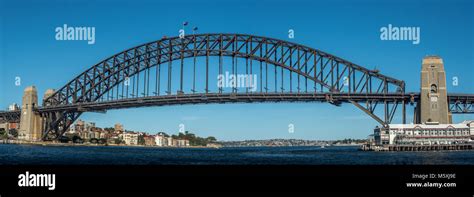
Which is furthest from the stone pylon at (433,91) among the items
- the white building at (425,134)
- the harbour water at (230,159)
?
the harbour water at (230,159)

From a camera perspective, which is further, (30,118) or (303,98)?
(30,118)

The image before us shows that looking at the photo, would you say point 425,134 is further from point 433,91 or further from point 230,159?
point 230,159

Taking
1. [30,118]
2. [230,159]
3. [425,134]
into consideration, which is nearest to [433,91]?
[425,134]

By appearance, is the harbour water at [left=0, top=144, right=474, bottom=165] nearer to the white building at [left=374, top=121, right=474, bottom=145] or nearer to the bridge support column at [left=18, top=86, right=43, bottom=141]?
the white building at [left=374, top=121, right=474, bottom=145]

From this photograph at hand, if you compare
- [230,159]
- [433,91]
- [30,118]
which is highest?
[433,91]

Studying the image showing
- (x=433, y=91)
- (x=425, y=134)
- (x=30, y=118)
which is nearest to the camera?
(x=425, y=134)

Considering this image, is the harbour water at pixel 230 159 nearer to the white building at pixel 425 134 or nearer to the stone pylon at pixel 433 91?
the white building at pixel 425 134
